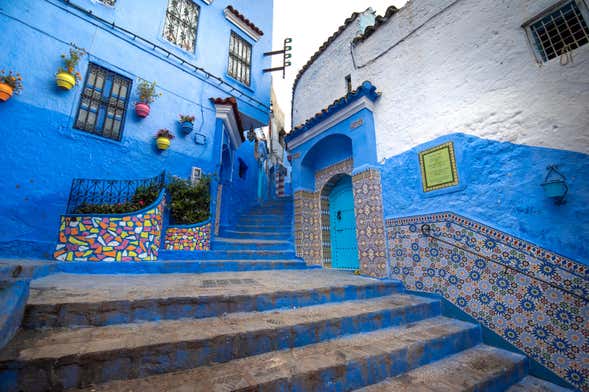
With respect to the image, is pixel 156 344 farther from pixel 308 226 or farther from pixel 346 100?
pixel 346 100

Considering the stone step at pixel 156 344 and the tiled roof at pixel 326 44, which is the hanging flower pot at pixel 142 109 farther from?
the stone step at pixel 156 344

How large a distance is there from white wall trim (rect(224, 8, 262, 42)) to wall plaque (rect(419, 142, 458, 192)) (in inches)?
328

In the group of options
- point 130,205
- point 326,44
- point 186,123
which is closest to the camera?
point 130,205

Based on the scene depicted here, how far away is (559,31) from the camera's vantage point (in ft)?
9.60

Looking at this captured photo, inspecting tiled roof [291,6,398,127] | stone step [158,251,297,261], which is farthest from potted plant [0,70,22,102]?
tiled roof [291,6,398,127]

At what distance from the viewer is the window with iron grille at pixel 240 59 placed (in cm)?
840

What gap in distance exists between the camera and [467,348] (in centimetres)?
280

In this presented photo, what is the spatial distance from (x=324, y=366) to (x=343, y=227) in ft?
14.7

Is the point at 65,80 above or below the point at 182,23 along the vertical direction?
below

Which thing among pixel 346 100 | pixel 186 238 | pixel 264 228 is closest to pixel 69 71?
pixel 186 238

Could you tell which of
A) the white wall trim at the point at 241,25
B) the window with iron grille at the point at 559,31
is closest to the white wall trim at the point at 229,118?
the white wall trim at the point at 241,25

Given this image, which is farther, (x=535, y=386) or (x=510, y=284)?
(x=510, y=284)

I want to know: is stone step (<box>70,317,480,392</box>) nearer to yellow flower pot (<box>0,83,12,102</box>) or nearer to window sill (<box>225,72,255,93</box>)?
yellow flower pot (<box>0,83,12,102</box>)

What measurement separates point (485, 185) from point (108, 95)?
297 inches
